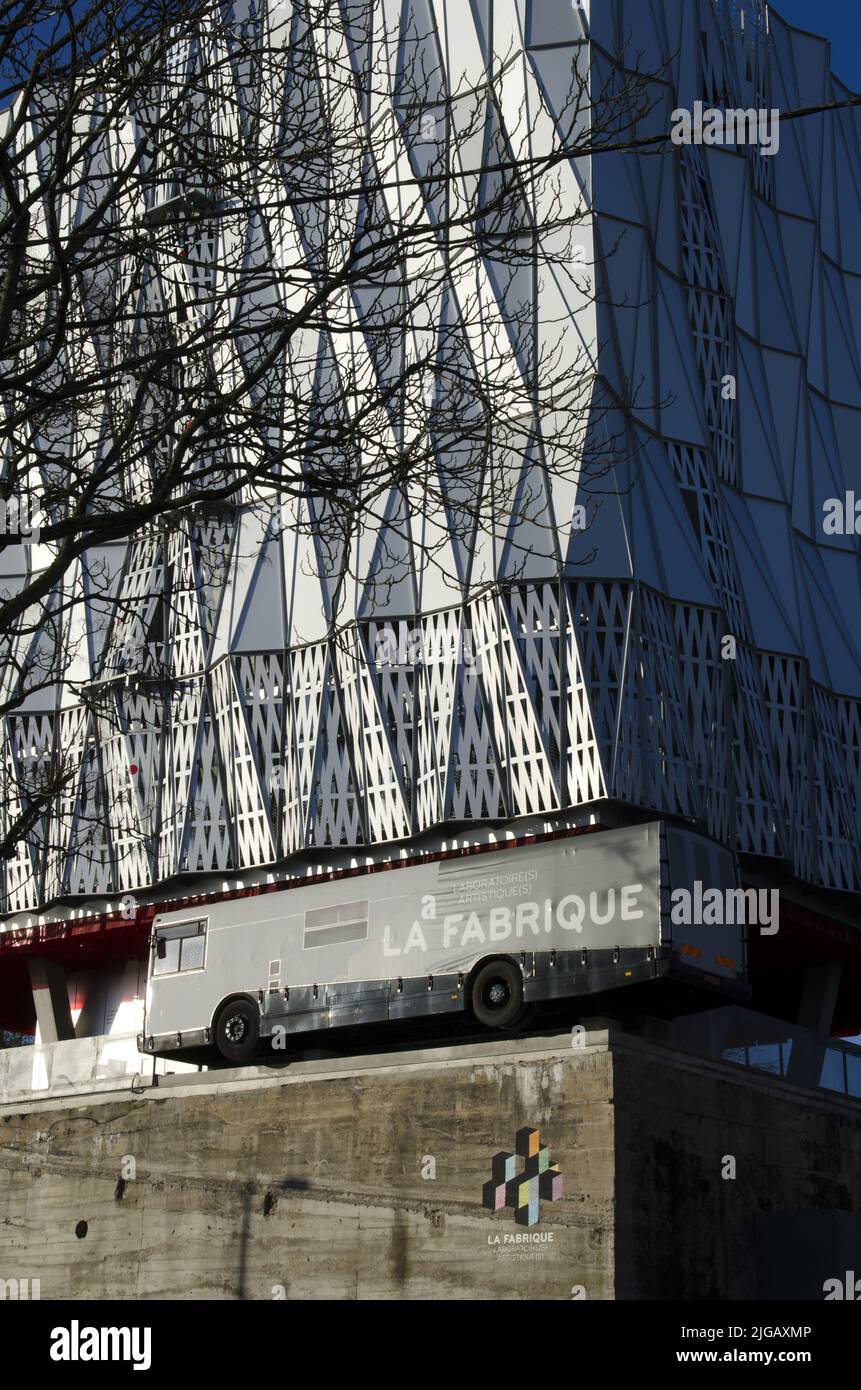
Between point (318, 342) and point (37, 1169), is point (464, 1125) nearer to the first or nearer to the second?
point (37, 1169)

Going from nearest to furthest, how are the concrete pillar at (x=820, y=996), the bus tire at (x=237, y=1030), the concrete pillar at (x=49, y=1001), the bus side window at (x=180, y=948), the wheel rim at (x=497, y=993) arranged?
the wheel rim at (x=497, y=993) → the bus tire at (x=237, y=1030) → the bus side window at (x=180, y=948) → the concrete pillar at (x=820, y=996) → the concrete pillar at (x=49, y=1001)

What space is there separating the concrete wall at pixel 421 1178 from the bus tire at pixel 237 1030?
24.7 inches

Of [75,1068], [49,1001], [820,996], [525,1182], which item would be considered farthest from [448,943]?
[49,1001]

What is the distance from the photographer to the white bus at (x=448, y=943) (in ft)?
81.4

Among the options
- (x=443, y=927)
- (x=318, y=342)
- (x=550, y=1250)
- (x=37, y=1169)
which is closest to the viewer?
(x=550, y=1250)

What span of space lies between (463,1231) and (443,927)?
15.9 ft

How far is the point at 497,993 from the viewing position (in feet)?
84.2

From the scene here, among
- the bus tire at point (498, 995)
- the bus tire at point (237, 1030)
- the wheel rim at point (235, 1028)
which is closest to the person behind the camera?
the bus tire at point (498, 995)

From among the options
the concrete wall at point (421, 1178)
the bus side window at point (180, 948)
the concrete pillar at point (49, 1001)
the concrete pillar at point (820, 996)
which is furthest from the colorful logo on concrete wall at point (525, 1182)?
the concrete pillar at point (49, 1001)

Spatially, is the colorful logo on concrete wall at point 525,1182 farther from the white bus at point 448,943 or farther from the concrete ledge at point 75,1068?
the concrete ledge at point 75,1068

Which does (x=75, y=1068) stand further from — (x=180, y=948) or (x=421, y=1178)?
(x=421, y=1178)
